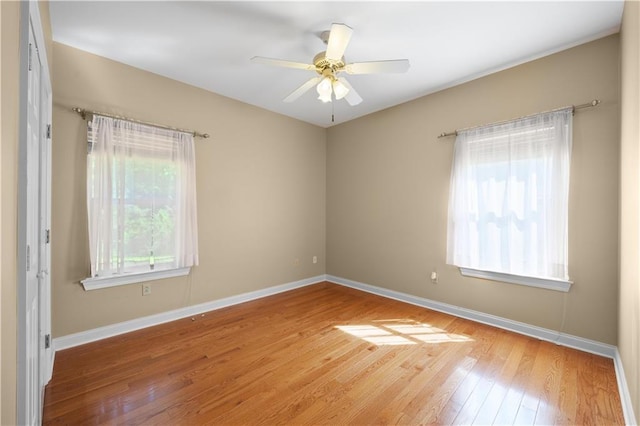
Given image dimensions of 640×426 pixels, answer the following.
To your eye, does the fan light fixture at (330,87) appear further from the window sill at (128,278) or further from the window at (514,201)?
the window sill at (128,278)

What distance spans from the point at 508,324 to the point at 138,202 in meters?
4.05

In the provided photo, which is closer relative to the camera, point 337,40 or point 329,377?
point 337,40

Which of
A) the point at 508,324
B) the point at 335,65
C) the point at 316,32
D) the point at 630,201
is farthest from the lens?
the point at 508,324

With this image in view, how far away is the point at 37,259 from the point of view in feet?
5.26

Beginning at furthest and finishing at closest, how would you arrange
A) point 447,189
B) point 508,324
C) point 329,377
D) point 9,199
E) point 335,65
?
point 447,189, point 508,324, point 335,65, point 329,377, point 9,199

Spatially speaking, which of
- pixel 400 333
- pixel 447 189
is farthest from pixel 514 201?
pixel 400 333

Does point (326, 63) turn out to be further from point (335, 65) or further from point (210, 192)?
point (210, 192)

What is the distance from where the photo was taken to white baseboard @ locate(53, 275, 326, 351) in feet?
8.30

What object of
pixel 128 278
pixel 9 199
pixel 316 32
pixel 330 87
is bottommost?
pixel 128 278

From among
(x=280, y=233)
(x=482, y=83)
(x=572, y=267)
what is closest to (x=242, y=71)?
(x=280, y=233)

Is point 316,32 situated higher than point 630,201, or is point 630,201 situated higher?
point 316,32

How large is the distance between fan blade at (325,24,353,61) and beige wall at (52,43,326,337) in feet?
6.60

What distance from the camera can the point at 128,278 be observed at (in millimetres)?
2838

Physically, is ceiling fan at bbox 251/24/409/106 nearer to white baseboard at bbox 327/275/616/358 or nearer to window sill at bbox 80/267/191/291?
window sill at bbox 80/267/191/291
